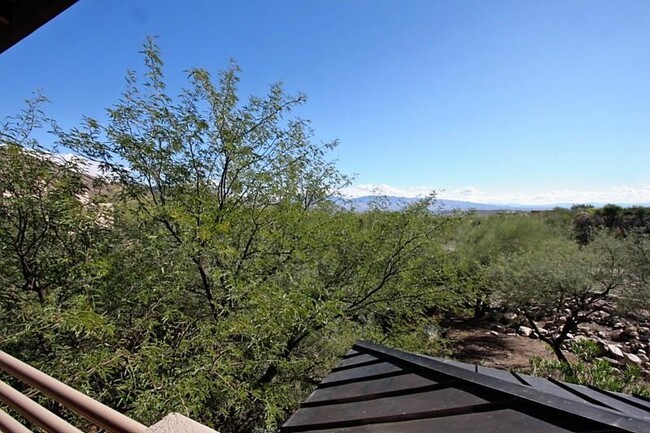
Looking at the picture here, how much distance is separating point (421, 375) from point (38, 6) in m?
1.87

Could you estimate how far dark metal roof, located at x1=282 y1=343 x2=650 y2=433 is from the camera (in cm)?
75

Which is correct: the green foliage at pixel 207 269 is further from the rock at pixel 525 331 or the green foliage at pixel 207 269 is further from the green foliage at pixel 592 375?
the rock at pixel 525 331

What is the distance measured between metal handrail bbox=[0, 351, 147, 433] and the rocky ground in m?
6.90

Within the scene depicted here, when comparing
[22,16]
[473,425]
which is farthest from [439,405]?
[22,16]

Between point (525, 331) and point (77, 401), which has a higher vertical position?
point (77, 401)

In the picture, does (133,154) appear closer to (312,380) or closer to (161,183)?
(161,183)

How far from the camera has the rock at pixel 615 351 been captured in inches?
273

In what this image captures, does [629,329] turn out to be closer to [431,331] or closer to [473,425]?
[431,331]

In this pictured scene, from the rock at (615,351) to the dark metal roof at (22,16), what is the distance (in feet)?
33.1

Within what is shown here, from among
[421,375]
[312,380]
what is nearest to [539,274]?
[312,380]

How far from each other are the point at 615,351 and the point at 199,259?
904cm

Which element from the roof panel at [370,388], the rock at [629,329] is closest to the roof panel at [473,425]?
the roof panel at [370,388]

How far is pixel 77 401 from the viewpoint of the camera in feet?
2.84

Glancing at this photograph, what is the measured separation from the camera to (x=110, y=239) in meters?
2.93
